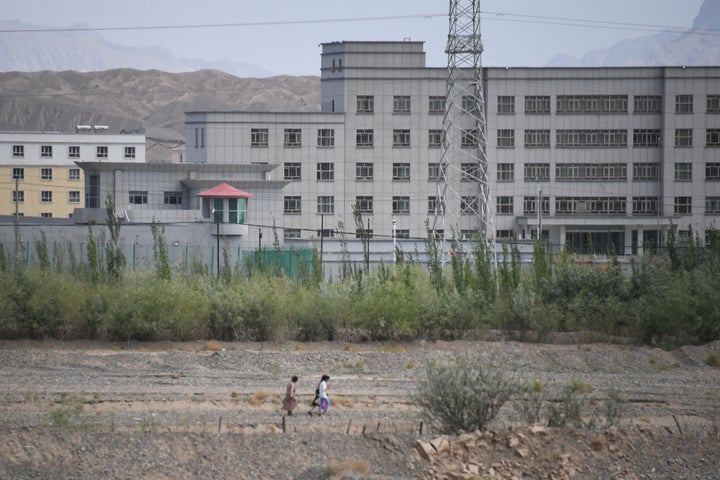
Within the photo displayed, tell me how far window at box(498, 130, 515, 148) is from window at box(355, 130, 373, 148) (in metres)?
8.77

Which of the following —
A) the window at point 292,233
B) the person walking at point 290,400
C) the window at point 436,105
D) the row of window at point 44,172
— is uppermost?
the window at point 436,105

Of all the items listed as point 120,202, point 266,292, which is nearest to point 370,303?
point 266,292

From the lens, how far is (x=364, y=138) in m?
77.7

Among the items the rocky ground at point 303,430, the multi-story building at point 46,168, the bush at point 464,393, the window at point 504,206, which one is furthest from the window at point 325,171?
the bush at point 464,393

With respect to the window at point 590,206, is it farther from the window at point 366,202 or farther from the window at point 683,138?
the window at point 366,202

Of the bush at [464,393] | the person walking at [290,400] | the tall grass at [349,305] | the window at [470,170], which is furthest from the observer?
the window at [470,170]

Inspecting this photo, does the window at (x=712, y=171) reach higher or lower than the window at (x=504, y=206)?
higher

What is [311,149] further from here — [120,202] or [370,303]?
[370,303]

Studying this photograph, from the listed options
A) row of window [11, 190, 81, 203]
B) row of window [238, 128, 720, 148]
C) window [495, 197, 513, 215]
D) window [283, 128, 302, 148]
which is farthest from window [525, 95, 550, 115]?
row of window [11, 190, 81, 203]

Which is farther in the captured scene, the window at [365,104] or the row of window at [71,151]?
the row of window at [71,151]

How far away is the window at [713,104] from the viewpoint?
78.3 metres

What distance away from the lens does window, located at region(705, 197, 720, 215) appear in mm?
78562

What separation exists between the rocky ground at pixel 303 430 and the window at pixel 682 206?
46.3 metres

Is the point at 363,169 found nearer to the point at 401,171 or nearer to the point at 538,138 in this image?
the point at 401,171
